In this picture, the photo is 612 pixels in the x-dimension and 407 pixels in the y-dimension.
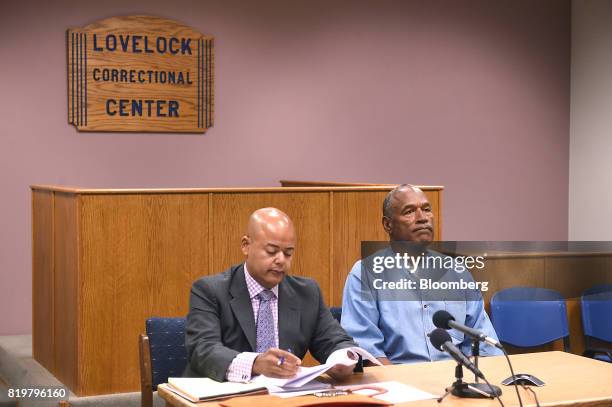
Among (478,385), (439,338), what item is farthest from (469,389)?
(439,338)

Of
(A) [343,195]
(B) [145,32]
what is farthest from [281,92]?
(A) [343,195]

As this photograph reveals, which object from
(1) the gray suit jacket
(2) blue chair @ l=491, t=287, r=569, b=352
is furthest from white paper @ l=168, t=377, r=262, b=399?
(2) blue chair @ l=491, t=287, r=569, b=352

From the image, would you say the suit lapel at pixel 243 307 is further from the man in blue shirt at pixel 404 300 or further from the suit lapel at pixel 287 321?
the man in blue shirt at pixel 404 300

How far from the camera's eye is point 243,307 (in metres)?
3.67

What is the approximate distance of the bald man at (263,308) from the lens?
3609 mm

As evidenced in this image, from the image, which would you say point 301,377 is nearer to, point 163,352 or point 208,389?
point 208,389

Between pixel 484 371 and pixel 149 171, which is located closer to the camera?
pixel 484 371

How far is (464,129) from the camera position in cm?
994

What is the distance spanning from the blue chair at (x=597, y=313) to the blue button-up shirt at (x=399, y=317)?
161cm

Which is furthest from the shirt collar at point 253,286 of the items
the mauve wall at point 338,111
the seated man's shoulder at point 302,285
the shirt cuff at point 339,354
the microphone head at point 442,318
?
the mauve wall at point 338,111

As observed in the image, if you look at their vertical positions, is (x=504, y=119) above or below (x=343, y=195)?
above

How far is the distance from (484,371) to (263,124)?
5.70 metres

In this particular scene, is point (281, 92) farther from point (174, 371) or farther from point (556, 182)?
point (174, 371)

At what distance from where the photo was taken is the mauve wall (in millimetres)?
8117
